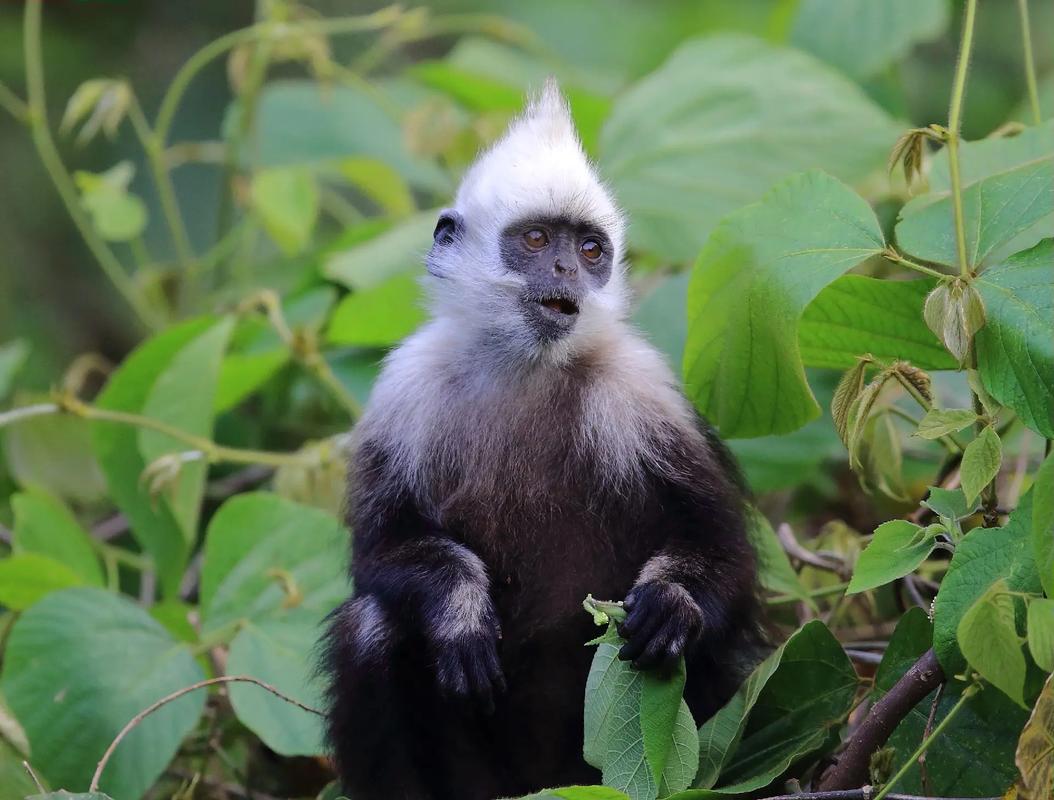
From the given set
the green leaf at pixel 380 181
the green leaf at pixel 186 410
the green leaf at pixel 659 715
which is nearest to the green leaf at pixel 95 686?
the green leaf at pixel 186 410

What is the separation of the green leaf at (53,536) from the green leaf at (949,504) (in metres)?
2.95

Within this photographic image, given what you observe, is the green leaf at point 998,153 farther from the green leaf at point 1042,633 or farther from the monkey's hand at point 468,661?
the monkey's hand at point 468,661

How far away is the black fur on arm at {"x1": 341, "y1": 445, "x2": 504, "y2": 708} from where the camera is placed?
3498mm

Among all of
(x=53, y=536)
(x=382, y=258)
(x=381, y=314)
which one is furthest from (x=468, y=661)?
(x=382, y=258)

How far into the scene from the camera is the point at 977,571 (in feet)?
9.16

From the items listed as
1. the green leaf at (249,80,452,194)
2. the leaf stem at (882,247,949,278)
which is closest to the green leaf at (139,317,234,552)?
the green leaf at (249,80,452,194)

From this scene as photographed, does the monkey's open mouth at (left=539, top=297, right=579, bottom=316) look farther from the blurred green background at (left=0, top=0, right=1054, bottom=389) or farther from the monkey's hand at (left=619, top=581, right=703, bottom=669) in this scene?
the blurred green background at (left=0, top=0, right=1054, bottom=389)

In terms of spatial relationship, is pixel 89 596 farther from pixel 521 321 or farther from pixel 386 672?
pixel 521 321

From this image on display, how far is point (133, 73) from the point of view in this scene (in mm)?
10039

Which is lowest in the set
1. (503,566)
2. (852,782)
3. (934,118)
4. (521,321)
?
(852,782)

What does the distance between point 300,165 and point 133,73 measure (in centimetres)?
411

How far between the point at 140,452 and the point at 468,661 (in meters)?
1.98

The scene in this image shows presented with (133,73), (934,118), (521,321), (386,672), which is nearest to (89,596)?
(386,672)

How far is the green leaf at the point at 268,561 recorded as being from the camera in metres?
4.34
